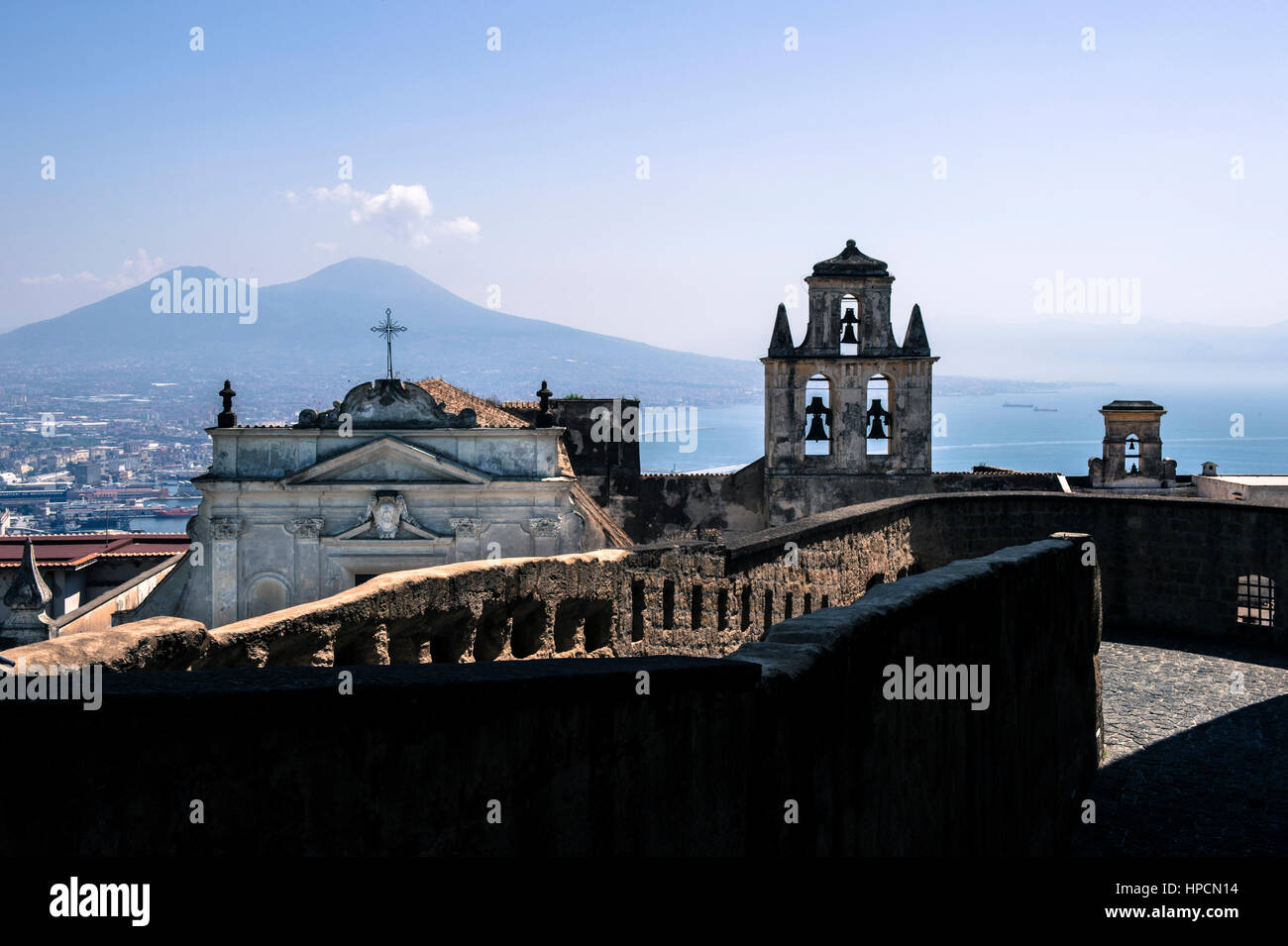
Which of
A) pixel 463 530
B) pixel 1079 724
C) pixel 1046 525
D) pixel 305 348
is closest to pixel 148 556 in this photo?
pixel 463 530

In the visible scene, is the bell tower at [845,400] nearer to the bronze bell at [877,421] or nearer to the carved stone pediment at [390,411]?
the bronze bell at [877,421]

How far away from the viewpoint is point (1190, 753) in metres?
9.90

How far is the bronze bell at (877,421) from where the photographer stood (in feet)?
90.3

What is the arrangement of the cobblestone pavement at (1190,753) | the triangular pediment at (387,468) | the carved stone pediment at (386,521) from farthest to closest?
1. the triangular pediment at (387,468)
2. the carved stone pediment at (386,521)
3. the cobblestone pavement at (1190,753)

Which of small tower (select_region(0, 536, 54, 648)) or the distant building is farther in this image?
the distant building

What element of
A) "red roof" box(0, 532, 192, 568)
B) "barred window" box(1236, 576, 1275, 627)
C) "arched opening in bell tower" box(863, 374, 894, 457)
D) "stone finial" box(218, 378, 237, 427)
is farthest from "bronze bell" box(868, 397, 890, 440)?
"red roof" box(0, 532, 192, 568)

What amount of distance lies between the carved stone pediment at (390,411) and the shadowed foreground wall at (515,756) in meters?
19.7

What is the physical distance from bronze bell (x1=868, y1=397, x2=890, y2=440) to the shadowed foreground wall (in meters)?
22.1

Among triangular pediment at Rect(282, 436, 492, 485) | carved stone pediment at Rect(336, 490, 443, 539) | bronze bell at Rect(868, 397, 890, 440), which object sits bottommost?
carved stone pediment at Rect(336, 490, 443, 539)

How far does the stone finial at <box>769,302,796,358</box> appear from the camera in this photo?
1059 inches

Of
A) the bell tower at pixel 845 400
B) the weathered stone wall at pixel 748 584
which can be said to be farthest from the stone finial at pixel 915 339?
the weathered stone wall at pixel 748 584

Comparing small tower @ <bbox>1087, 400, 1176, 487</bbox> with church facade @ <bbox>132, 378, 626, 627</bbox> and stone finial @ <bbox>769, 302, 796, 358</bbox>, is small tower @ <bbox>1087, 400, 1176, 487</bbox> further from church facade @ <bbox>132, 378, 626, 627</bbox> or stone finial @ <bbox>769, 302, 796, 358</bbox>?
church facade @ <bbox>132, 378, 626, 627</bbox>

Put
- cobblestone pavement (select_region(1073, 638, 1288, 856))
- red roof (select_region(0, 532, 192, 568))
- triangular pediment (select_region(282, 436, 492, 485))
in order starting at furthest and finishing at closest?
red roof (select_region(0, 532, 192, 568)), triangular pediment (select_region(282, 436, 492, 485)), cobblestone pavement (select_region(1073, 638, 1288, 856))
